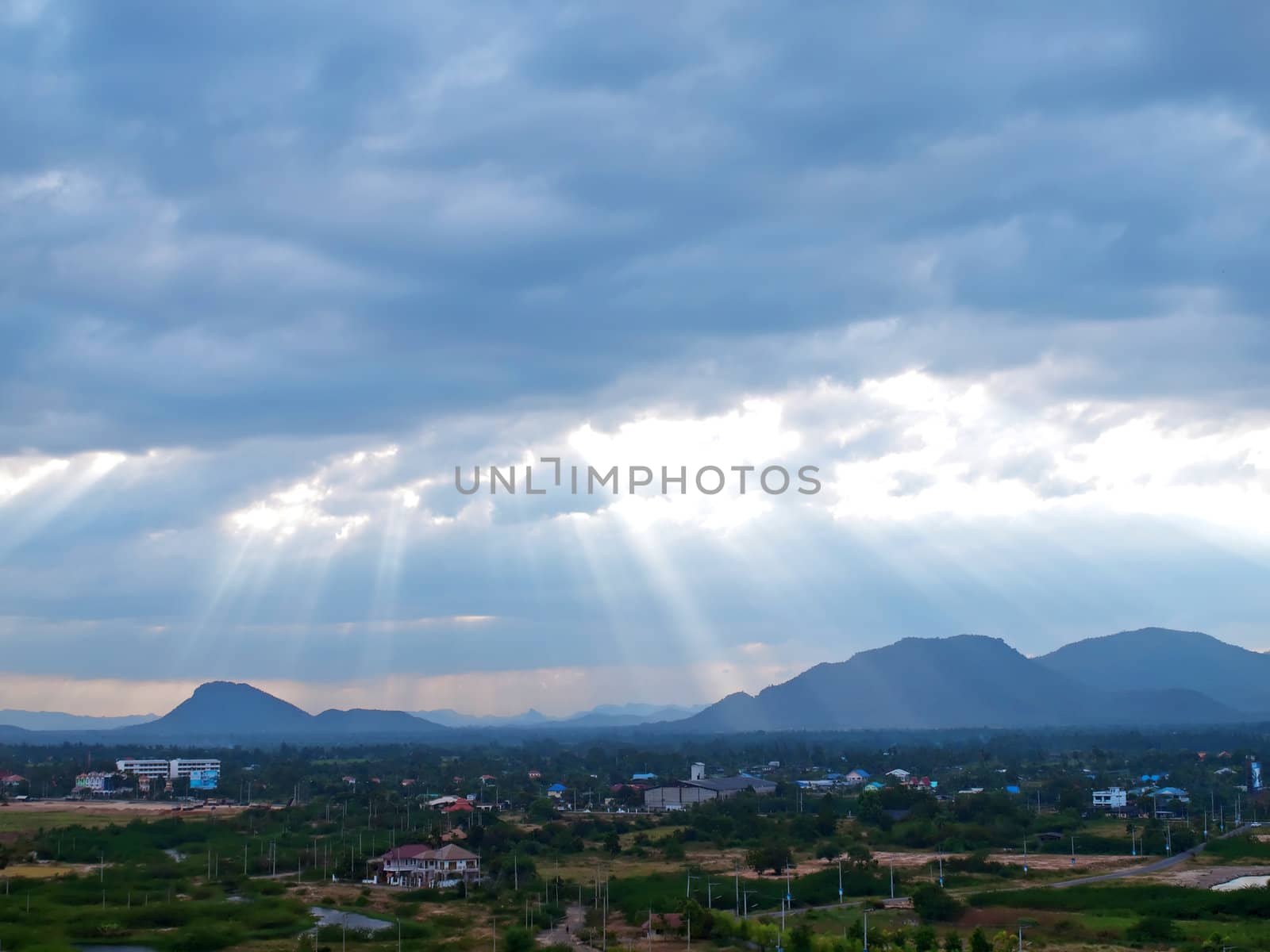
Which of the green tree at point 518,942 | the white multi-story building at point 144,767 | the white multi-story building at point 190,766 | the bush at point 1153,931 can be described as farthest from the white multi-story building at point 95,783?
the bush at point 1153,931

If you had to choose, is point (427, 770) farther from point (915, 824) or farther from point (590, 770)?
point (915, 824)

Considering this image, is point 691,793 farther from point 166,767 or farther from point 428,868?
point 166,767

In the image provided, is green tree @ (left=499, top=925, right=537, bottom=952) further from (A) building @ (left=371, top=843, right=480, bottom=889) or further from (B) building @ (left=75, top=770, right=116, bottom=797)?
(B) building @ (left=75, top=770, right=116, bottom=797)

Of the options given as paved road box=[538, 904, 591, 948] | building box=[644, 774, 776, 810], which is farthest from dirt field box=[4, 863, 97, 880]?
building box=[644, 774, 776, 810]

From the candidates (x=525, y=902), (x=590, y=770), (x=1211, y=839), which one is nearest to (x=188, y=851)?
(x=525, y=902)

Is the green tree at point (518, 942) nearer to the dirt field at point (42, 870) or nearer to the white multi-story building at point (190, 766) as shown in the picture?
the dirt field at point (42, 870)

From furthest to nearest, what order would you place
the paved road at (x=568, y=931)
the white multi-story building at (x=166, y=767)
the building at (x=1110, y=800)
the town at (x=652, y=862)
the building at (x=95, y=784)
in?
the white multi-story building at (x=166, y=767), the building at (x=95, y=784), the building at (x=1110, y=800), the town at (x=652, y=862), the paved road at (x=568, y=931)
